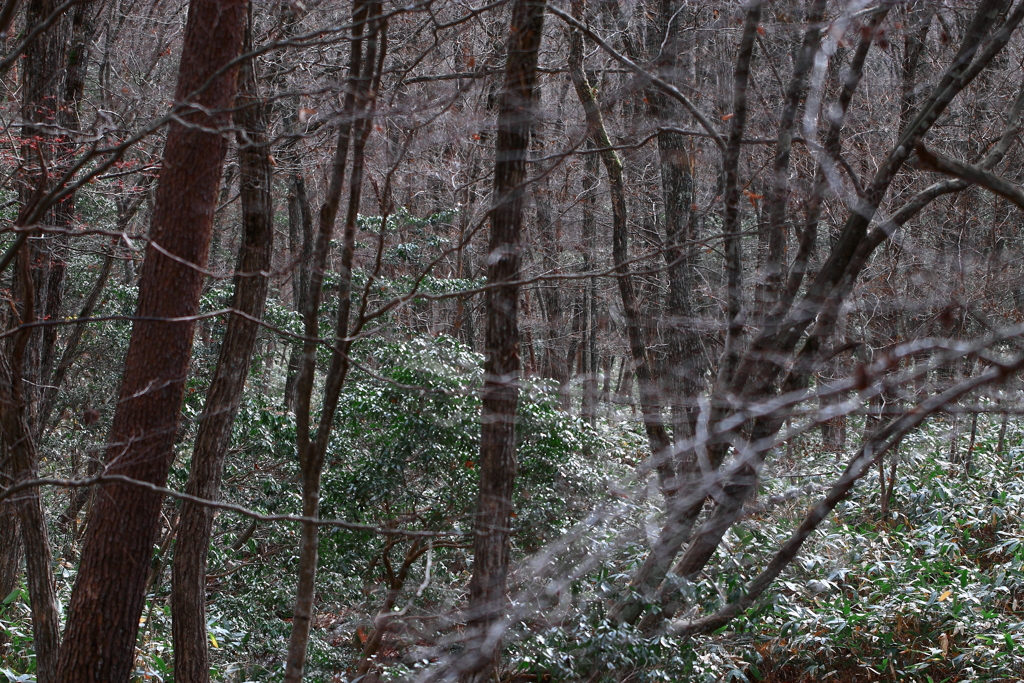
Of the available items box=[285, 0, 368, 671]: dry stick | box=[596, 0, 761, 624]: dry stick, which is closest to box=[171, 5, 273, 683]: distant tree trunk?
box=[285, 0, 368, 671]: dry stick

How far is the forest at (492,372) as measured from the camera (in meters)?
4.43

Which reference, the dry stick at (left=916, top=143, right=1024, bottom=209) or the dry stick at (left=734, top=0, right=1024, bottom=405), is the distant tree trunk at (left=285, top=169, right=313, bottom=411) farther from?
the dry stick at (left=916, top=143, right=1024, bottom=209)

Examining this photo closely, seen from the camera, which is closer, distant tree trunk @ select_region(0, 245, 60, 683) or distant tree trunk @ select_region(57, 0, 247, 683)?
distant tree trunk @ select_region(57, 0, 247, 683)

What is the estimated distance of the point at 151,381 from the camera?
4492 mm

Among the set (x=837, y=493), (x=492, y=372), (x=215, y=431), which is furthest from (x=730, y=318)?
(x=215, y=431)

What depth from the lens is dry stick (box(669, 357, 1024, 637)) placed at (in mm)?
1867

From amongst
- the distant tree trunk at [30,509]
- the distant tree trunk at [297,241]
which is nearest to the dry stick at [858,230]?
the distant tree trunk at [30,509]

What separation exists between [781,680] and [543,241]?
7.83 meters

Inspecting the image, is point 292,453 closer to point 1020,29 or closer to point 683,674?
point 683,674

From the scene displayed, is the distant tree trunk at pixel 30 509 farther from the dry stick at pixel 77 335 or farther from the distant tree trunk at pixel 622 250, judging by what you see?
the distant tree trunk at pixel 622 250

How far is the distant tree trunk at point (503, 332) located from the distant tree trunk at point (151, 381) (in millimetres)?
1758

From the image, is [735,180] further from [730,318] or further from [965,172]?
[965,172]

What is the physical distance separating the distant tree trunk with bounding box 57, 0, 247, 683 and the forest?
0.02 m

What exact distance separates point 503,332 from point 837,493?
10.3 ft
